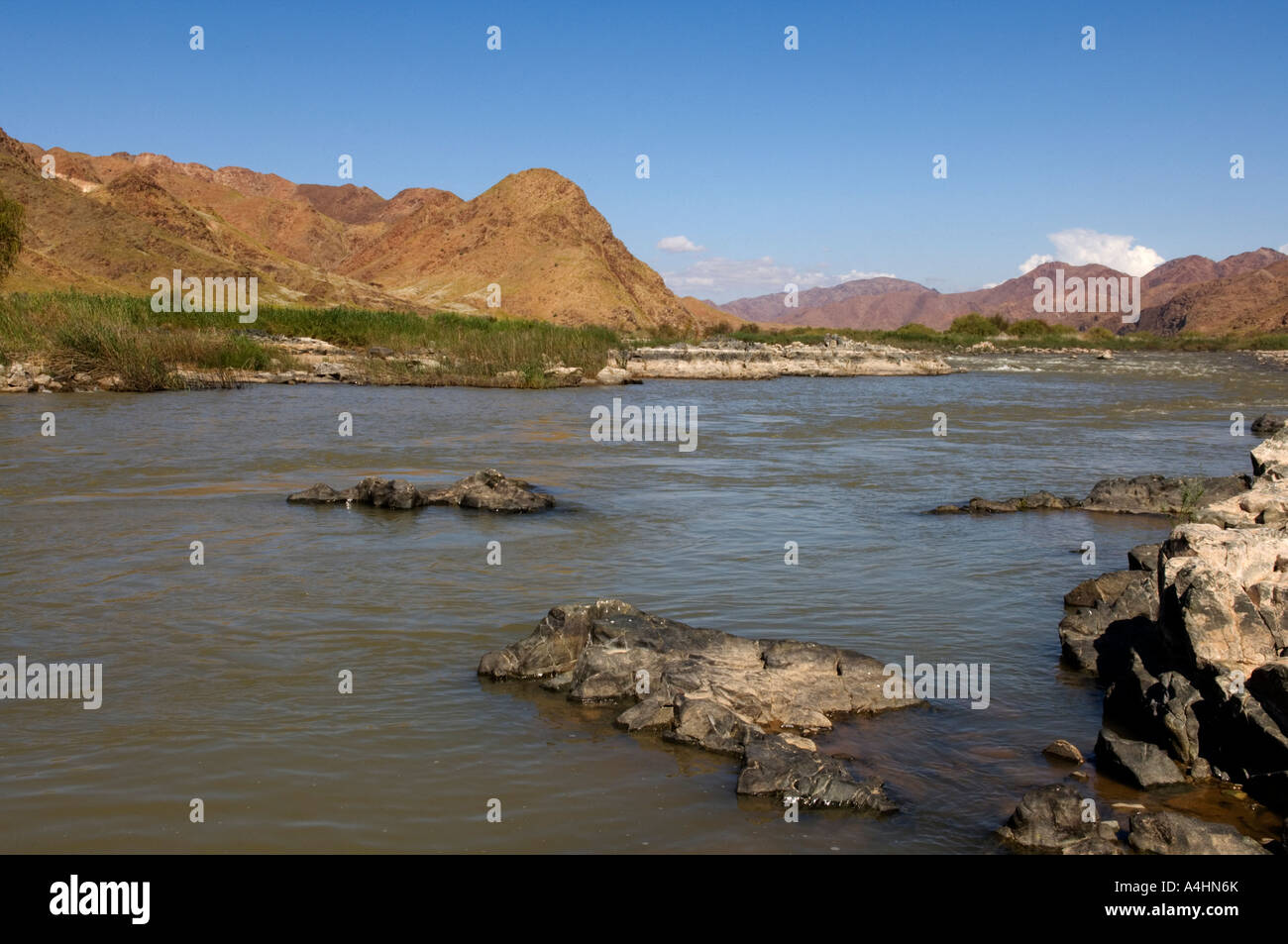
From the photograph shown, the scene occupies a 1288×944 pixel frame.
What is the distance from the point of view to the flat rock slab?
10.7 metres

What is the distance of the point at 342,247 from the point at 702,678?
141m

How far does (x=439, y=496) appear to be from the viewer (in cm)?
1108

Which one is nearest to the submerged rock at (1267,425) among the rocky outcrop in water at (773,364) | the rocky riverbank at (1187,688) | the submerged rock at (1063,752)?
the rocky riverbank at (1187,688)

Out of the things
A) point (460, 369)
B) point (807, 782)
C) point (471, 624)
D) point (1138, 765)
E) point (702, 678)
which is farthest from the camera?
point (460, 369)

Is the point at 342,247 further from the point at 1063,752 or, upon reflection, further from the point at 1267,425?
the point at 1063,752

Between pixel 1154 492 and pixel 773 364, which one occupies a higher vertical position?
pixel 773 364

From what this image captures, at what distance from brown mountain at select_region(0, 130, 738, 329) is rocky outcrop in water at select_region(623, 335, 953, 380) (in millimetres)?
32864

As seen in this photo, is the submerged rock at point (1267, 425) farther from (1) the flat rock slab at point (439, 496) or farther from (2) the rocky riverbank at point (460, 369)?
(2) the rocky riverbank at point (460, 369)

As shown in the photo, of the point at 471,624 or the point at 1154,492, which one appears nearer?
the point at 471,624

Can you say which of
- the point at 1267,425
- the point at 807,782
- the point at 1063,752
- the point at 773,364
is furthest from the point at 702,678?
the point at 773,364

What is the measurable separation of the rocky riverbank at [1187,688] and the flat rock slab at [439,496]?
5.95 metres

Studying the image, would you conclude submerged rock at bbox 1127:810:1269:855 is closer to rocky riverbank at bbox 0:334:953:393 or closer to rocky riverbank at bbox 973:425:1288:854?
rocky riverbank at bbox 973:425:1288:854

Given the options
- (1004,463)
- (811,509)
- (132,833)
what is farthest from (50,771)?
(1004,463)
